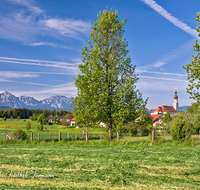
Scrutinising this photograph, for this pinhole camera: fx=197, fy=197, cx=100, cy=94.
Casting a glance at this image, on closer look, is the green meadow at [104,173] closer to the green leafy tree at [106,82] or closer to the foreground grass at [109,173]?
the foreground grass at [109,173]

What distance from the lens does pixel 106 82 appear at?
1667cm

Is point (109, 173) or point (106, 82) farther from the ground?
point (106, 82)

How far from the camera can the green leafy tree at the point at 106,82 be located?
1642 centimetres

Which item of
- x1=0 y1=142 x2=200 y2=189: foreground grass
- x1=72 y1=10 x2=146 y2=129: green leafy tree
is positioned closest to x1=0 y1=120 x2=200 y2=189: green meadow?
x1=0 y1=142 x2=200 y2=189: foreground grass

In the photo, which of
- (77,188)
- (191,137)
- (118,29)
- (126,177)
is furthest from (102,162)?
(118,29)

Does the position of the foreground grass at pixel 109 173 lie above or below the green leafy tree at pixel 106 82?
below

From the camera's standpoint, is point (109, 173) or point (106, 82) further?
point (106, 82)

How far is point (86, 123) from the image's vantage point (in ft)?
58.3

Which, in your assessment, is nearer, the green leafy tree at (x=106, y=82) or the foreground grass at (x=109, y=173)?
the foreground grass at (x=109, y=173)

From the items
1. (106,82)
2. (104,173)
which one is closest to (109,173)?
(104,173)

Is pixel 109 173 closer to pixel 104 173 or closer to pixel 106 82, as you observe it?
pixel 104 173

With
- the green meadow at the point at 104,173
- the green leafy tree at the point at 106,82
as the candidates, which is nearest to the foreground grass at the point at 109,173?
the green meadow at the point at 104,173

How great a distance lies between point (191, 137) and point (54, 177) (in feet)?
43.7

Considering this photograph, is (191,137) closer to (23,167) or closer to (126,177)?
(126,177)
